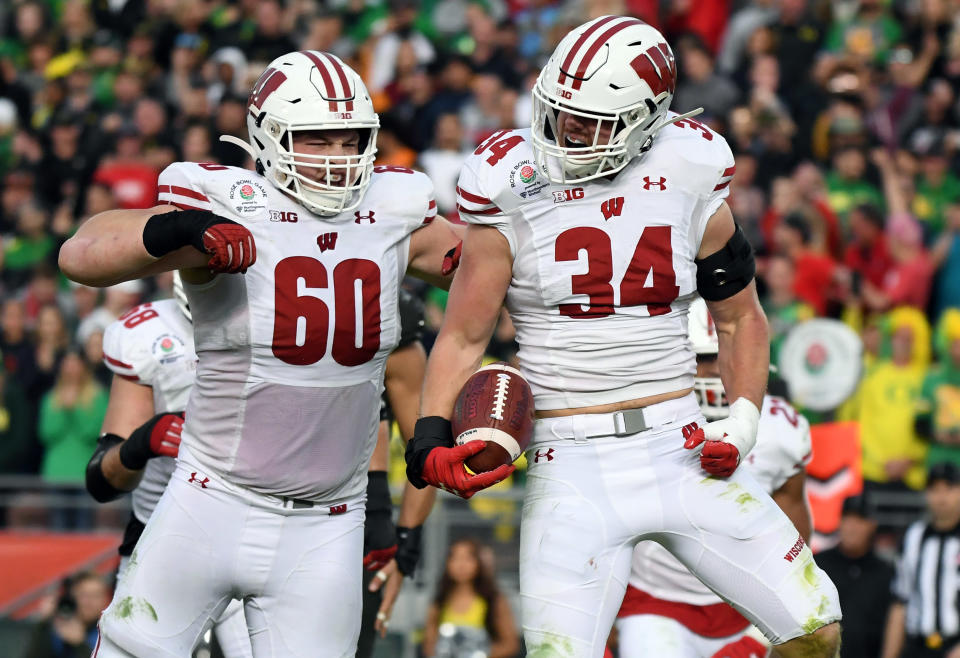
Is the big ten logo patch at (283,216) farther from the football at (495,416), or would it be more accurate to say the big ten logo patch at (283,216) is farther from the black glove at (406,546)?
the black glove at (406,546)

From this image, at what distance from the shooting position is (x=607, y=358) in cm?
432

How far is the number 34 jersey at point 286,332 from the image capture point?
4.39m

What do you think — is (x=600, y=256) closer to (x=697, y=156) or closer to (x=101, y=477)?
(x=697, y=156)

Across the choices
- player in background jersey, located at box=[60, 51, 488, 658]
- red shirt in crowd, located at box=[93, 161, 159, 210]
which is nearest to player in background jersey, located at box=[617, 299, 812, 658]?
player in background jersey, located at box=[60, 51, 488, 658]

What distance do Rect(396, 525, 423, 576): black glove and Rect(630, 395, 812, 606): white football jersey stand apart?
805 mm

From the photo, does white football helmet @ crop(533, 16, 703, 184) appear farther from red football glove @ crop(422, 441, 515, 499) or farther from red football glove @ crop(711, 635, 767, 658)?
red football glove @ crop(711, 635, 767, 658)

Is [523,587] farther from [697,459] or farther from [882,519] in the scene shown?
[882,519]

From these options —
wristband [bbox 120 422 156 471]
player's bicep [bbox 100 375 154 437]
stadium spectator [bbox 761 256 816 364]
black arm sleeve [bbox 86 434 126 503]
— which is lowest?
stadium spectator [bbox 761 256 816 364]

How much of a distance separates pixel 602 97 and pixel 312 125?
32.5 inches

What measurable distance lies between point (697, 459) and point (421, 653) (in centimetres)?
407

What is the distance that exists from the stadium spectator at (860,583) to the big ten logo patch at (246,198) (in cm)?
444

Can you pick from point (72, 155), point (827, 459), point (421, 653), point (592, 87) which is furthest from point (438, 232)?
point (72, 155)

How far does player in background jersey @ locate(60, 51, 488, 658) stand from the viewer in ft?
14.4

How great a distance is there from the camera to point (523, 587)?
4.30 metres
